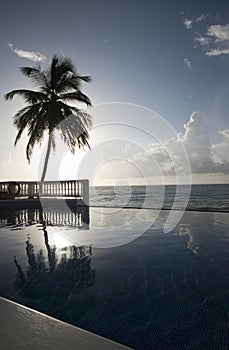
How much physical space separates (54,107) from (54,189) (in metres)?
5.96

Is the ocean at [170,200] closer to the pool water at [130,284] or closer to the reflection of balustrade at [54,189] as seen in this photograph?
the reflection of balustrade at [54,189]

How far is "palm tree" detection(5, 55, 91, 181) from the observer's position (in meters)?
17.6

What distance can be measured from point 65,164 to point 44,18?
9.33 m

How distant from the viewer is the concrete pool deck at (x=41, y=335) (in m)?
1.74

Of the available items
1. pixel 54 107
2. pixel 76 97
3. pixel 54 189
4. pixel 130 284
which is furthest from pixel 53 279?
pixel 76 97

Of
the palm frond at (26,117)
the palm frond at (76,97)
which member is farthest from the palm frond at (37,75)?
the palm frond at (26,117)

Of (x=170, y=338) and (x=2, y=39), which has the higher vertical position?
(x=2, y=39)

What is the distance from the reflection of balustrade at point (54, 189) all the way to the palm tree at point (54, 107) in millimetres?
2428

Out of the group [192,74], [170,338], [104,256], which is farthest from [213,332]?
[192,74]

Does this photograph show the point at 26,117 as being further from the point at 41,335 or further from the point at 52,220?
the point at 41,335

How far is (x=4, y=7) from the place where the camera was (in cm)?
1175

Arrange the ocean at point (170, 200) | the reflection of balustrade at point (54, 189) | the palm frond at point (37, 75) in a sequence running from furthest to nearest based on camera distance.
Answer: the ocean at point (170, 200), the palm frond at point (37, 75), the reflection of balustrade at point (54, 189)

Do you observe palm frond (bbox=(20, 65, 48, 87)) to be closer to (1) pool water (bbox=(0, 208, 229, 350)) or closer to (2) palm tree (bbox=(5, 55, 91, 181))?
(2) palm tree (bbox=(5, 55, 91, 181))

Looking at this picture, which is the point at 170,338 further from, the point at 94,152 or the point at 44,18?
the point at 94,152
